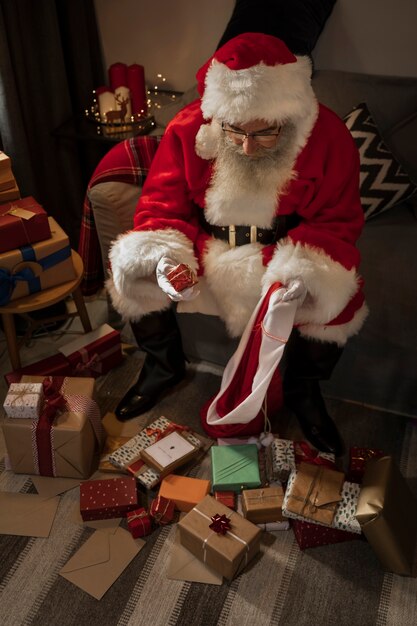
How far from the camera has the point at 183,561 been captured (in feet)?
5.47

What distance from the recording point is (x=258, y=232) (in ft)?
5.94

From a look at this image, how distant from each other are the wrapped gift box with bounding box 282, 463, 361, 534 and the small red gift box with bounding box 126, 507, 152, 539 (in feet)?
1.28

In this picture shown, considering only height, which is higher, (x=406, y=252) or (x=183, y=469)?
(x=406, y=252)

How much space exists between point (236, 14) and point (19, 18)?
0.84 metres

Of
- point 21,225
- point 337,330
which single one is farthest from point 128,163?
point 337,330

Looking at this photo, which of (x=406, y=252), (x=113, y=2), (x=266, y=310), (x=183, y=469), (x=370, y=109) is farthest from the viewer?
(x=113, y=2)

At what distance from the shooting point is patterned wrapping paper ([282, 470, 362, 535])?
1.65m

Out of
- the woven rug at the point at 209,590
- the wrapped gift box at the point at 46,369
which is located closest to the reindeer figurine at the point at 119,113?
the wrapped gift box at the point at 46,369

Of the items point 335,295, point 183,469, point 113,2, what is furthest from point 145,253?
point 113,2

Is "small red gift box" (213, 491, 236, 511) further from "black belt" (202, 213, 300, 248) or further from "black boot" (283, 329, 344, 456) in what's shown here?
"black belt" (202, 213, 300, 248)

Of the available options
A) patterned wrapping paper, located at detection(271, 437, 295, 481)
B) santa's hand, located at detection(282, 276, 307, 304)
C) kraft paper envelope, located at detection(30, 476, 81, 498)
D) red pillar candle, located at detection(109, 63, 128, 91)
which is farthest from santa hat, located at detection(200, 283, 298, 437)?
red pillar candle, located at detection(109, 63, 128, 91)

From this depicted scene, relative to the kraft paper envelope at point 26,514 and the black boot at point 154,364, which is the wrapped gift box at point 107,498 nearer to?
the kraft paper envelope at point 26,514

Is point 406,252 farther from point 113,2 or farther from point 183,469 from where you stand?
point 113,2

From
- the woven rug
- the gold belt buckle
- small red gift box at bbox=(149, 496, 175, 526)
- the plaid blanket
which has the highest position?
the plaid blanket
